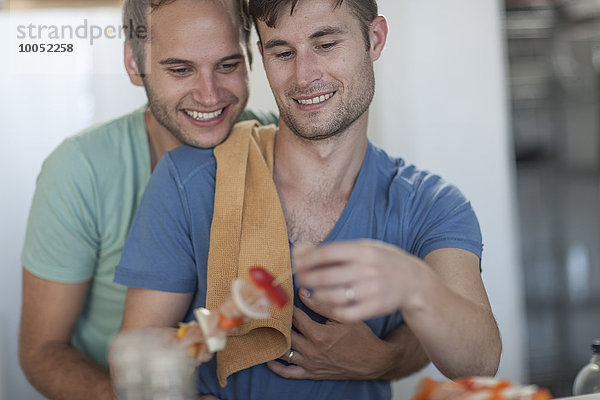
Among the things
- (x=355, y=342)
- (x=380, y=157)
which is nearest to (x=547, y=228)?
(x=380, y=157)

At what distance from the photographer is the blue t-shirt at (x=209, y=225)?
1.32 metres

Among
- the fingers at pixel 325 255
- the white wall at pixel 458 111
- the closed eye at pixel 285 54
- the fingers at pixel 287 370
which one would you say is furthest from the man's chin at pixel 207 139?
the white wall at pixel 458 111

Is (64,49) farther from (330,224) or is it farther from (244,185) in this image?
(330,224)

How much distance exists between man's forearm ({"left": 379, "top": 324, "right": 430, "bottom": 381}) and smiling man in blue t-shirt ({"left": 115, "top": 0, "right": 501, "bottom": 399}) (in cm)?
3

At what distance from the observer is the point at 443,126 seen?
2.33 meters

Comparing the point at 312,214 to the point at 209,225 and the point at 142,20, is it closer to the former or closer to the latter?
the point at 209,225

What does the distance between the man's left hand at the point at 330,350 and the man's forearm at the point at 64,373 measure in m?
0.39

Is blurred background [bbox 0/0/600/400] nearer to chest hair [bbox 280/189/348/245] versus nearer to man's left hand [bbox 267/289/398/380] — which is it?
chest hair [bbox 280/189/348/245]

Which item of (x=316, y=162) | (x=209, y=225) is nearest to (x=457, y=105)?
(x=316, y=162)

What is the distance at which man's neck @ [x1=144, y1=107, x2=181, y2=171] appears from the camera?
166 cm

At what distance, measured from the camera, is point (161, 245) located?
1.33 metres

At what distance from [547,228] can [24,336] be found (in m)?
2.88

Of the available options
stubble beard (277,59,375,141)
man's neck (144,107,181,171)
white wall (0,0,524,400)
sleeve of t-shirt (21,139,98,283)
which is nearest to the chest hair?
stubble beard (277,59,375,141)

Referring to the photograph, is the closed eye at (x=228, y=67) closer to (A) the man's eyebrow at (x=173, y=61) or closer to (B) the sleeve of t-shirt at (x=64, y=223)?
(A) the man's eyebrow at (x=173, y=61)
